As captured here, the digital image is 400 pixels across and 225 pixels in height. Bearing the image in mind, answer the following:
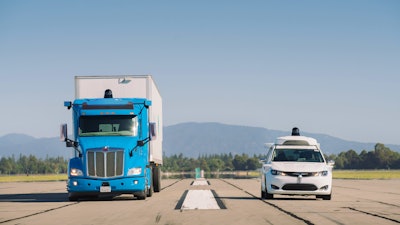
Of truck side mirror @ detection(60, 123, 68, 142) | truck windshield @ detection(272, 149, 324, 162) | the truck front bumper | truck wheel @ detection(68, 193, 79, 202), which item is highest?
truck side mirror @ detection(60, 123, 68, 142)

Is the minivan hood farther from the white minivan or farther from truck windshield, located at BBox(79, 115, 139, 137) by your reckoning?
truck windshield, located at BBox(79, 115, 139, 137)

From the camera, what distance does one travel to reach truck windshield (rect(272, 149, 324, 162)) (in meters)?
23.8

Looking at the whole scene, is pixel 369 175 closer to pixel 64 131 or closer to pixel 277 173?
pixel 277 173

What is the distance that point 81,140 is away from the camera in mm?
23531

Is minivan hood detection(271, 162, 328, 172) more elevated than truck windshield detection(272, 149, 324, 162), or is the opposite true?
truck windshield detection(272, 149, 324, 162)

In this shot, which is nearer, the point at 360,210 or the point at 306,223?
the point at 306,223

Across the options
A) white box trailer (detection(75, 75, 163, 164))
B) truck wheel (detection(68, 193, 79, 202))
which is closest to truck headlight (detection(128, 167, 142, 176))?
truck wheel (detection(68, 193, 79, 202))

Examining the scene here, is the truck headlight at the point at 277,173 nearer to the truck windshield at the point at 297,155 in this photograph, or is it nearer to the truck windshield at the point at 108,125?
the truck windshield at the point at 297,155


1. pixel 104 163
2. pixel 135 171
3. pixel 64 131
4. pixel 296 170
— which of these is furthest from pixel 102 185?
pixel 296 170

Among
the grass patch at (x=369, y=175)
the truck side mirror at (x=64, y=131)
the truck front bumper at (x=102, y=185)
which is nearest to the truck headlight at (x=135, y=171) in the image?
the truck front bumper at (x=102, y=185)

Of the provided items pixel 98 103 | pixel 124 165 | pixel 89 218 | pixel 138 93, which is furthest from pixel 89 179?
pixel 89 218

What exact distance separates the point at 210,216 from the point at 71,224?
311 centimetres

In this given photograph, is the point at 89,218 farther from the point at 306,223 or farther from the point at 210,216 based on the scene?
the point at 306,223

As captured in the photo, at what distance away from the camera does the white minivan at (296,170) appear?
2238 centimetres
